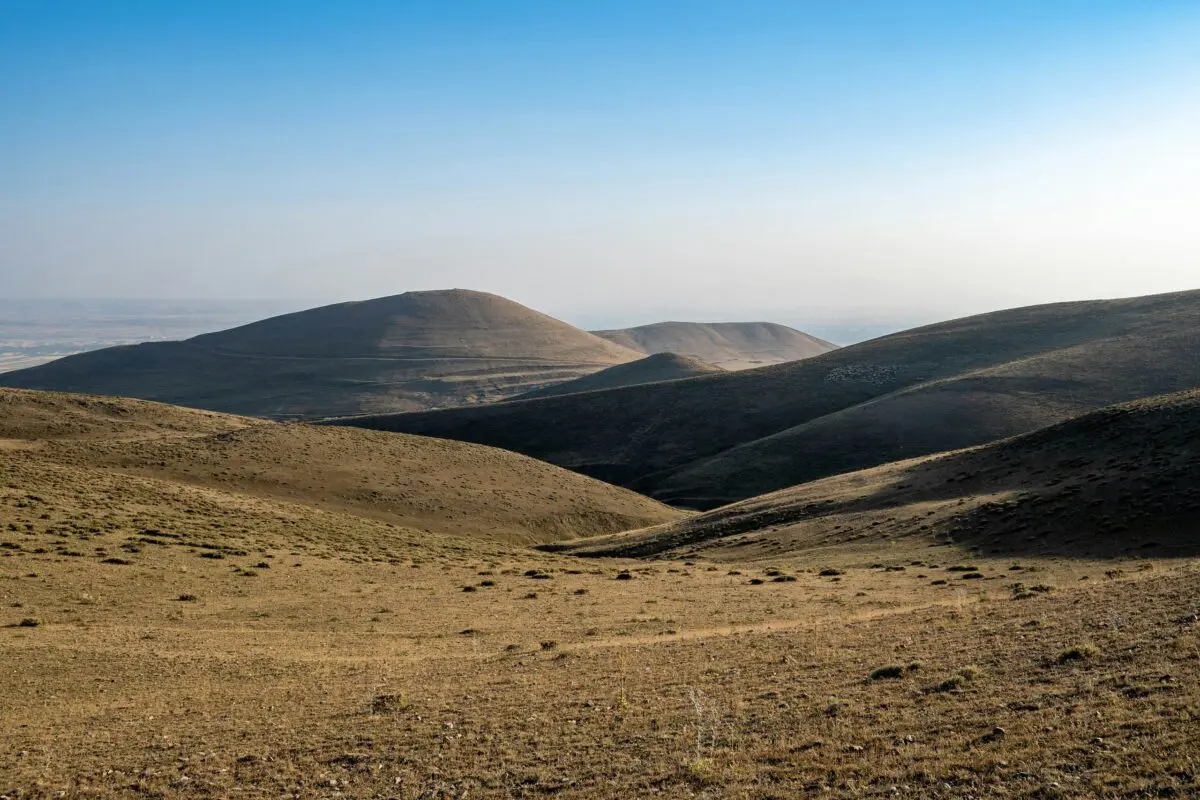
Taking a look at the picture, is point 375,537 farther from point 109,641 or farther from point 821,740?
point 821,740

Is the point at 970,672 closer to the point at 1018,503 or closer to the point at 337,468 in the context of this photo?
the point at 1018,503

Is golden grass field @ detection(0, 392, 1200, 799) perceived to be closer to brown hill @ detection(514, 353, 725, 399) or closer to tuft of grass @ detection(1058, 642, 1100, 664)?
tuft of grass @ detection(1058, 642, 1100, 664)

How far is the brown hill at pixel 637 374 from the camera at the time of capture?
179 meters

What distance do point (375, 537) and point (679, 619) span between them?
2429 cm

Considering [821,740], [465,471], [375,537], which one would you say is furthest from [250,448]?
[821,740]

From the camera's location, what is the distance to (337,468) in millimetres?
59281

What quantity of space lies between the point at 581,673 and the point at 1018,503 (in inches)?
1149

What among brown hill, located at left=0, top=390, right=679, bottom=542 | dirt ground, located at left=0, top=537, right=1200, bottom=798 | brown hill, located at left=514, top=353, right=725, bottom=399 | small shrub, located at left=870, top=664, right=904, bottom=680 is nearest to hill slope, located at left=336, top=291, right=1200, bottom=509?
brown hill, located at left=0, top=390, right=679, bottom=542

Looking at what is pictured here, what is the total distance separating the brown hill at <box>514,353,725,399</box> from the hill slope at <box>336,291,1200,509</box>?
2070 inches

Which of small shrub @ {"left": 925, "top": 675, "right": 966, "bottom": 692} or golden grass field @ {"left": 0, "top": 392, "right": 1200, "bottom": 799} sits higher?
small shrub @ {"left": 925, "top": 675, "right": 966, "bottom": 692}

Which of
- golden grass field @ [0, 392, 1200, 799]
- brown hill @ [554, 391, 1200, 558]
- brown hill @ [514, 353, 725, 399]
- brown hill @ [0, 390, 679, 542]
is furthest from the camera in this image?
brown hill @ [514, 353, 725, 399]

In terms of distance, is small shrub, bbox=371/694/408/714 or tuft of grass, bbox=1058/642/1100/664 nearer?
tuft of grass, bbox=1058/642/1100/664

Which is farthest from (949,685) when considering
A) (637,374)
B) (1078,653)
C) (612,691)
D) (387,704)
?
(637,374)

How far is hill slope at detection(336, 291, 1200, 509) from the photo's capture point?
3265 inches
